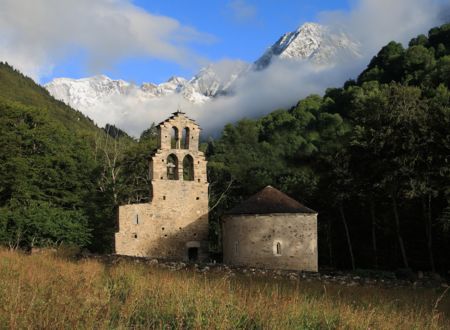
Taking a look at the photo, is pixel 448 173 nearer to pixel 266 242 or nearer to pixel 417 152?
pixel 417 152

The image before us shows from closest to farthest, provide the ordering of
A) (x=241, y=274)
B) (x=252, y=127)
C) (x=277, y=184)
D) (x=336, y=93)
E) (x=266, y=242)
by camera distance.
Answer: (x=241, y=274) < (x=266, y=242) < (x=277, y=184) < (x=252, y=127) < (x=336, y=93)

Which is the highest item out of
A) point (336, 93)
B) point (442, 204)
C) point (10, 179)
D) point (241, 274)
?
point (336, 93)

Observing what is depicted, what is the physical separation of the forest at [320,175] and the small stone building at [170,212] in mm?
4741

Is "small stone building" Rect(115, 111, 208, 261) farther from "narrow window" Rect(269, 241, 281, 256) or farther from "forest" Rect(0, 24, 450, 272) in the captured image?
"narrow window" Rect(269, 241, 281, 256)

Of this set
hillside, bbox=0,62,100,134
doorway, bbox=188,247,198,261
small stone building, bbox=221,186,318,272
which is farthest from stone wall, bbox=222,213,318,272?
hillside, bbox=0,62,100,134

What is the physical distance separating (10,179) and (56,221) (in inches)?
419

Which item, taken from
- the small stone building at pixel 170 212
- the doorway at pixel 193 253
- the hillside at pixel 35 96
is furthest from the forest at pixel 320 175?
the hillside at pixel 35 96

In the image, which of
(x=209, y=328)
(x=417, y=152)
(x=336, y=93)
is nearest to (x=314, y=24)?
(x=336, y=93)

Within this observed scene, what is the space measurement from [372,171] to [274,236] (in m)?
9.75

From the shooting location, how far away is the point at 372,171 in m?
30.4

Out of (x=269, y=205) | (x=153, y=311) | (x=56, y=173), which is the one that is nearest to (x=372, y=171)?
(x=269, y=205)

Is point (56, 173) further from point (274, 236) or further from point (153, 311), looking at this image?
point (153, 311)

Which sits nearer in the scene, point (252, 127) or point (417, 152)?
point (417, 152)

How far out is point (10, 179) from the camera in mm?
36969
